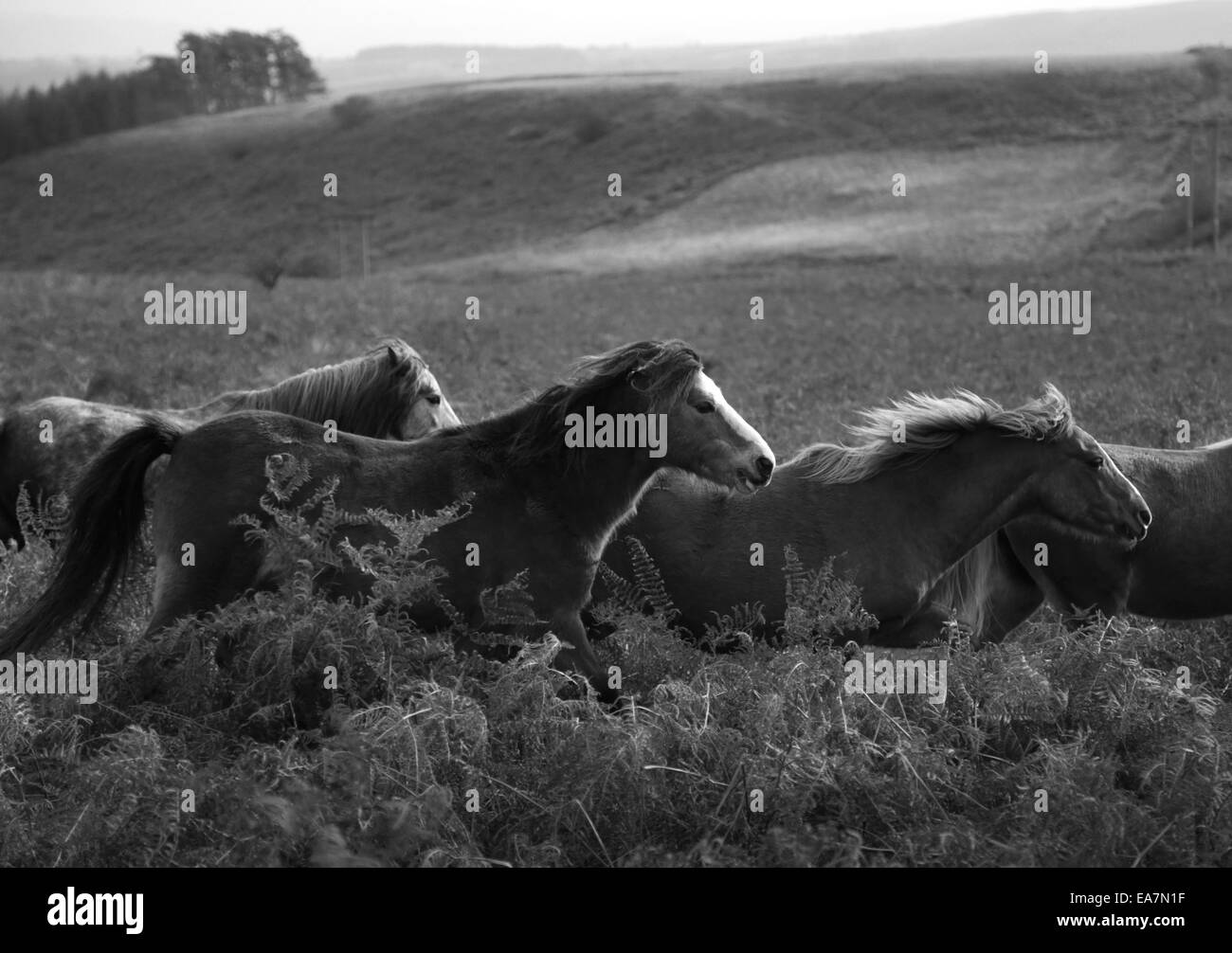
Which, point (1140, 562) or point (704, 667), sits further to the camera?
point (1140, 562)

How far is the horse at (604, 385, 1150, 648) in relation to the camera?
746cm

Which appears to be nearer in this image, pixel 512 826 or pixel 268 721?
pixel 512 826

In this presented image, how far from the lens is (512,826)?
5.28 meters

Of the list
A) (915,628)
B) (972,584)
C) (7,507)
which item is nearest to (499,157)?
(7,507)

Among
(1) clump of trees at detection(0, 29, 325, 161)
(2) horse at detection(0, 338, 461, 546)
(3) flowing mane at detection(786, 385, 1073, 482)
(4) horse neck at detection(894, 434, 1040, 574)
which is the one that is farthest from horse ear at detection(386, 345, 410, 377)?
(1) clump of trees at detection(0, 29, 325, 161)

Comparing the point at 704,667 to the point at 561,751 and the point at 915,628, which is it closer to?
the point at 561,751

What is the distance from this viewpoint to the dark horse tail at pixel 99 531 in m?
6.61

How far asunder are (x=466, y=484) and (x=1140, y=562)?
13.8ft

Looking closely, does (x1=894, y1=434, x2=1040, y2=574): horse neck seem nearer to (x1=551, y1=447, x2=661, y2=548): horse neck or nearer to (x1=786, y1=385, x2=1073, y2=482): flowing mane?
(x1=786, y1=385, x2=1073, y2=482): flowing mane

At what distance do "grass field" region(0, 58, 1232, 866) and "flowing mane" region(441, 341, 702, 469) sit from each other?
0.28 meters

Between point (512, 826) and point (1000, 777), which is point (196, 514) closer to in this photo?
point (512, 826)

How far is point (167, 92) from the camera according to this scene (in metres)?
109

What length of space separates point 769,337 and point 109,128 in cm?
9203
